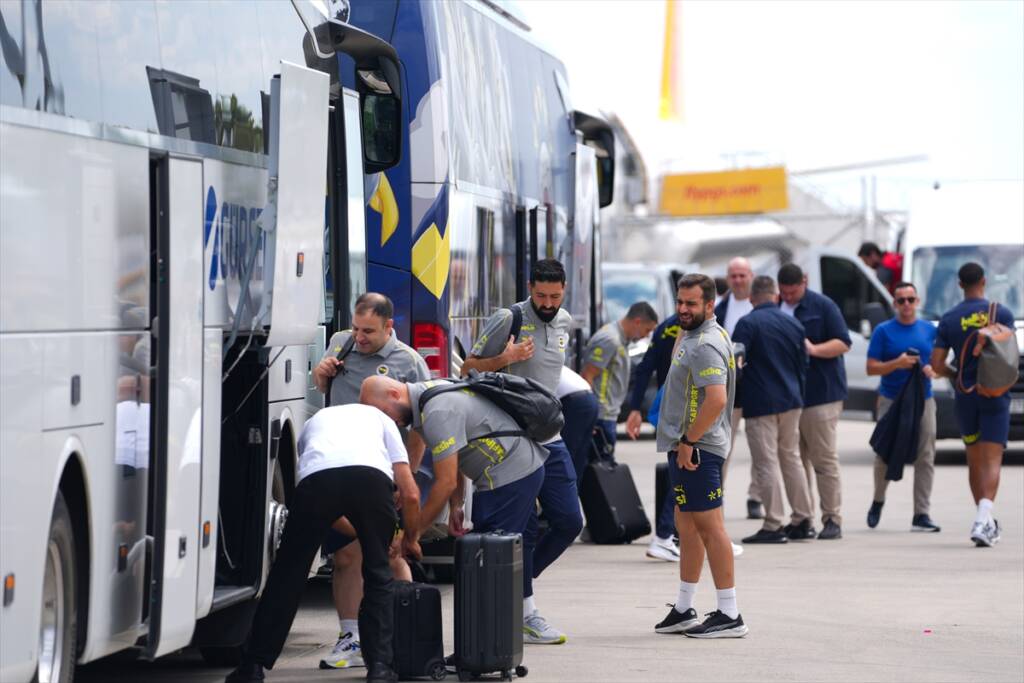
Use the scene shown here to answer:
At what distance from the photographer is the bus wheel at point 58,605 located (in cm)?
646

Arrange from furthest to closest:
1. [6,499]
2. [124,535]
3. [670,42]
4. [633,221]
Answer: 1. [670,42]
2. [633,221]
3. [124,535]
4. [6,499]

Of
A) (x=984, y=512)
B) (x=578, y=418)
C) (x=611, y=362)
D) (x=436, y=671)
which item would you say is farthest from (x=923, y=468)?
(x=436, y=671)

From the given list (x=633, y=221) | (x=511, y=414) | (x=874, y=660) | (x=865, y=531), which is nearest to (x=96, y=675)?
(x=511, y=414)

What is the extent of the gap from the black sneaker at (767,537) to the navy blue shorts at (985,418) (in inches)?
58.0

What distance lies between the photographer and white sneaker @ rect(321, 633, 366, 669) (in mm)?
8773

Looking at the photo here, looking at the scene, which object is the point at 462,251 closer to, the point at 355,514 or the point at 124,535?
the point at 355,514

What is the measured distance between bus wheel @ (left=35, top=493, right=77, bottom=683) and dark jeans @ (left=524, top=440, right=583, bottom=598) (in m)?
3.21

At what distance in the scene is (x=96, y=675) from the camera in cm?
863

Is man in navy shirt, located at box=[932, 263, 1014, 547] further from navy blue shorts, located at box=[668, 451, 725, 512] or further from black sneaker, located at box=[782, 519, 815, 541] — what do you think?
navy blue shorts, located at box=[668, 451, 725, 512]

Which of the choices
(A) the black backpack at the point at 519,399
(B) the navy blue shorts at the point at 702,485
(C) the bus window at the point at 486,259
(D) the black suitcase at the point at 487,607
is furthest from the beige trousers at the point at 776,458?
(D) the black suitcase at the point at 487,607

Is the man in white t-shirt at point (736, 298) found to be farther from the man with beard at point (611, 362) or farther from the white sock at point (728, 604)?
the white sock at point (728, 604)

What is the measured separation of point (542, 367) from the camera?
33.6 feet

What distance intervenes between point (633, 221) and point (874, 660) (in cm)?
4186

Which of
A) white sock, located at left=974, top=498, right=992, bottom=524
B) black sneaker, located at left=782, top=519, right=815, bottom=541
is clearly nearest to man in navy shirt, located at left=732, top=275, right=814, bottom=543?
black sneaker, located at left=782, top=519, right=815, bottom=541
